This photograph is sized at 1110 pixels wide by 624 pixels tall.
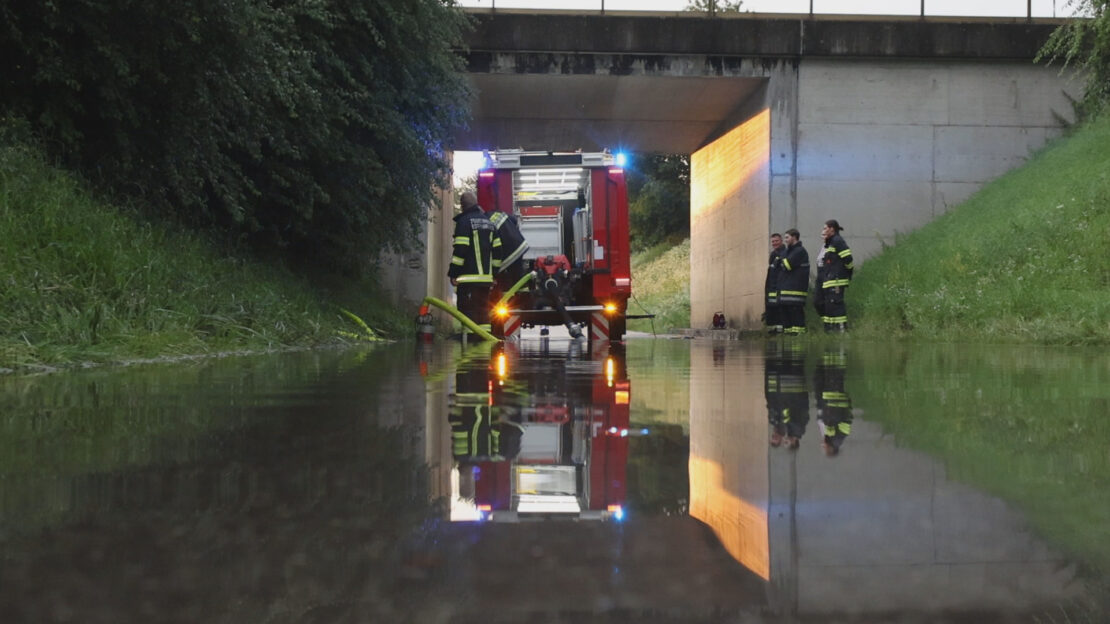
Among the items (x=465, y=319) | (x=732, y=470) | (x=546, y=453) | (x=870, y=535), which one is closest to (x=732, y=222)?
(x=465, y=319)

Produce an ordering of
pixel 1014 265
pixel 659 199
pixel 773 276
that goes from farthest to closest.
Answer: pixel 659 199 < pixel 773 276 < pixel 1014 265

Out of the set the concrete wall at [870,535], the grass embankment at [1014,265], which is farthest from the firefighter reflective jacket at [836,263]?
the concrete wall at [870,535]

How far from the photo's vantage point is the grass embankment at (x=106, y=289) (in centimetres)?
616

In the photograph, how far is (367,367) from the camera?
22.2 feet

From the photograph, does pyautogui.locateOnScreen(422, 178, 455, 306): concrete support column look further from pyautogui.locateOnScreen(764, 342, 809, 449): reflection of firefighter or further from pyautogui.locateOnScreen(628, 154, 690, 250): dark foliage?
pyautogui.locateOnScreen(628, 154, 690, 250): dark foliage

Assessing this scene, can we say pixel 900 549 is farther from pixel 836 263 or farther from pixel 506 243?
pixel 836 263

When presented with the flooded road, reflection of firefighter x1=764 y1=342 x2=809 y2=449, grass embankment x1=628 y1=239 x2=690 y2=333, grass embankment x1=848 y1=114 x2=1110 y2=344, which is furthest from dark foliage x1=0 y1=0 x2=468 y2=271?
grass embankment x1=628 y1=239 x2=690 y2=333

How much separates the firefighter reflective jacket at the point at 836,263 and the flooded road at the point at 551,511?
13.4 m

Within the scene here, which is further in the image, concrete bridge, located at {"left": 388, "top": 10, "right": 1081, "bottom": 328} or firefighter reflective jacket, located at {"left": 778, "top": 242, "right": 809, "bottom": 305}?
concrete bridge, located at {"left": 388, "top": 10, "right": 1081, "bottom": 328}

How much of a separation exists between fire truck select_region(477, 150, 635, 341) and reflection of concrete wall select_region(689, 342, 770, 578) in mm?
11291

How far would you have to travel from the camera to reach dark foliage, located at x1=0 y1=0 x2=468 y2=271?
9477 mm

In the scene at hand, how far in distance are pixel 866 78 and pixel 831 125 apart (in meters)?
1.10

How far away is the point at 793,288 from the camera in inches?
686

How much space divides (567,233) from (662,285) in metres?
28.3
